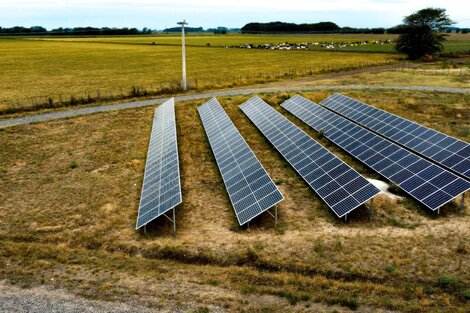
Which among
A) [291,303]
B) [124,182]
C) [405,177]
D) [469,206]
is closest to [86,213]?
[124,182]

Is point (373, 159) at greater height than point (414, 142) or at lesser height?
lesser

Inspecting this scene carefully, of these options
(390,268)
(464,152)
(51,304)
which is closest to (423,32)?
(464,152)

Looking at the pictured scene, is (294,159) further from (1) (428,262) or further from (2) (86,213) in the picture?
(2) (86,213)

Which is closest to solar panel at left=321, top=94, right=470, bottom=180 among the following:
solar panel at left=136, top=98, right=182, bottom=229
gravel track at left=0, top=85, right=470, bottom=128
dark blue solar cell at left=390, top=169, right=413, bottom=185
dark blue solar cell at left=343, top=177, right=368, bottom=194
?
dark blue solar cell at left=390, top=169, right=413, bottom=185

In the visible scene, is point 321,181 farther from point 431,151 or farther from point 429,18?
point 429,18

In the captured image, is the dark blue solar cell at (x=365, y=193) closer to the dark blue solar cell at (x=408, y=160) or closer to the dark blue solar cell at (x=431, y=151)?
the dark blue solar cell at (x=408, y=160)

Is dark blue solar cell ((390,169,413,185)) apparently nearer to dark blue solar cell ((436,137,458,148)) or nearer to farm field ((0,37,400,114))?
dark blue solar cell ((436,137,458,148))

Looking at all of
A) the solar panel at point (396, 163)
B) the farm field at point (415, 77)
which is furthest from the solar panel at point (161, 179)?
the farm field at point (415, 77)
